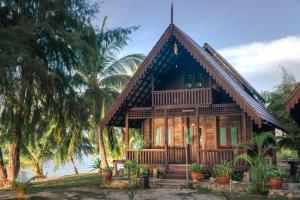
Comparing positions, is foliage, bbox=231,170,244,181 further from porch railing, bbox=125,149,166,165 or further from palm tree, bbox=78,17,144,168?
palm tree, bbox=78,17,144,168

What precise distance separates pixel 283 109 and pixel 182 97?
31.1 feet

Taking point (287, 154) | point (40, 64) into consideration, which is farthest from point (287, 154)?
point (40, 64)

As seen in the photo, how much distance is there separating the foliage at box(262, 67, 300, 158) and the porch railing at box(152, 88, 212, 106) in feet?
25.9

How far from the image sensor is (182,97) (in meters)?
17.0

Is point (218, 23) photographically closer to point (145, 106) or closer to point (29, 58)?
point (145, 106)

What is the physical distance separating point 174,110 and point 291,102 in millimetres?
6399

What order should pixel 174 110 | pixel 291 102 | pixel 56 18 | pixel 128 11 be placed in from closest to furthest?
1. pixel 291 102
2. pixel 56 18
3. pixel 174 110
4. pixel 128 11

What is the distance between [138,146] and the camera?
675 inches

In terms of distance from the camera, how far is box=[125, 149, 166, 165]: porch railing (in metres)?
17.3

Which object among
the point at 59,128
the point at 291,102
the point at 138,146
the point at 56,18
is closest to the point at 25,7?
the point at 56,18

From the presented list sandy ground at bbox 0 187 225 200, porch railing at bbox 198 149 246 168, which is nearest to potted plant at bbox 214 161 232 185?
sandy ground at bbox 0 187 225 200

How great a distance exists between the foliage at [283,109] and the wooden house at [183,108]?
4.52 meters

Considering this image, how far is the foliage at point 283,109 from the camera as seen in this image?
22203 mm

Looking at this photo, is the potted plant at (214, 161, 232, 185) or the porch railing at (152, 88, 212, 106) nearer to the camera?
the potted plant at (214, 161, 232, 185)
